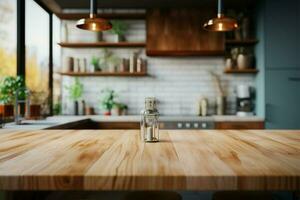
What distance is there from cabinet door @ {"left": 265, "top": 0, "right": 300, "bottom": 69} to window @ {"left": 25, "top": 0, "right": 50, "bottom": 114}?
9.41 feet

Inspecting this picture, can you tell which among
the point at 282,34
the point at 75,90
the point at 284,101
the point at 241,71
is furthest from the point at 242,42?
the point at 75,90

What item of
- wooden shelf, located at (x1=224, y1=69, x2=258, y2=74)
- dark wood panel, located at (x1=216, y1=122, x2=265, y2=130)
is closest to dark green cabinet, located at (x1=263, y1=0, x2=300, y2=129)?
dark wood panel, located at (x1=216, y1=122, x2=265, y2=130)

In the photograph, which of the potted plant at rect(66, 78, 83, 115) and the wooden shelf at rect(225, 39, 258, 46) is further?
the potted plant at rect(66, 78, 83, 115)

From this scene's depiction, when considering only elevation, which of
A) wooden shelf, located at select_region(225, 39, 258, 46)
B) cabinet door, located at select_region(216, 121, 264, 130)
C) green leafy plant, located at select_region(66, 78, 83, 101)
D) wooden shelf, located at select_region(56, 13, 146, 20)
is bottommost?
cabinet door, located at select_region(216, 121, 264, 130)

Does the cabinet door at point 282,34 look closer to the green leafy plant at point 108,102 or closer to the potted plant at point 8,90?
the green leafy plant at point 108,102

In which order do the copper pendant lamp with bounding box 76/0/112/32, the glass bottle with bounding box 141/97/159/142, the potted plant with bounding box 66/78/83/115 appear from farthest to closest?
the potted plant with bounding box 66/78/83/115
the copper pendant lamp with bounding box 76/0/112/32
the glass bottle with bounding box 141/97/159/142

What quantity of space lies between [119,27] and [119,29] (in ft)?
0.11

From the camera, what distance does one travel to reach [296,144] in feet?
4.98

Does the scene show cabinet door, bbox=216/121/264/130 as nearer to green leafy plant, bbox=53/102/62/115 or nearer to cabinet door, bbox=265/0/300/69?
cabinet door, bbox=265/0/300/69

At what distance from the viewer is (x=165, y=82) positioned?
4.58 meters

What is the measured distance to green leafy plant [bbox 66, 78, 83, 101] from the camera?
4434 millimetres

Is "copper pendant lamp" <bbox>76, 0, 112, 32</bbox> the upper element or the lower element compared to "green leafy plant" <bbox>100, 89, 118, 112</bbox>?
upper

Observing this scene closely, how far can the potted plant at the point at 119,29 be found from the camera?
14.4 feet

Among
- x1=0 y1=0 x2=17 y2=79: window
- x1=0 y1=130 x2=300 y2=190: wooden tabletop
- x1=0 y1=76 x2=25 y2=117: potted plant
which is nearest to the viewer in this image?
x1=0 y1=130 x2=300 y2=190: wooden tabletop
